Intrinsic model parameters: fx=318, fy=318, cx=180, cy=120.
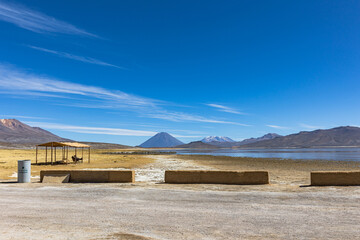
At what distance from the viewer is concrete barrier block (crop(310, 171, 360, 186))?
1323 cm

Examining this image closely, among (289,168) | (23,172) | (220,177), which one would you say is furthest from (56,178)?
(289,168)

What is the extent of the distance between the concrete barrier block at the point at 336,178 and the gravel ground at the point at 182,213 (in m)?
0.91

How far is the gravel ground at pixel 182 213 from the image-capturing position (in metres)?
7.04

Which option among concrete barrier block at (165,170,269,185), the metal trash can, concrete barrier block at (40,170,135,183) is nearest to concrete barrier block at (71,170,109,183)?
concrete barrier block at (40,170,135,183)

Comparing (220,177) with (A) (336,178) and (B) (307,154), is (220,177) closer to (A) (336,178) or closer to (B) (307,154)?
(A) (336,178)

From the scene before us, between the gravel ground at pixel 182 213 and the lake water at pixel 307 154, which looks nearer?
the gravel ground at pixel 182 213

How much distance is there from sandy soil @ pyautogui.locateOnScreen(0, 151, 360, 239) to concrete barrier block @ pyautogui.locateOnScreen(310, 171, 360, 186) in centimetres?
90

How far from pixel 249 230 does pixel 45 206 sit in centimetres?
638

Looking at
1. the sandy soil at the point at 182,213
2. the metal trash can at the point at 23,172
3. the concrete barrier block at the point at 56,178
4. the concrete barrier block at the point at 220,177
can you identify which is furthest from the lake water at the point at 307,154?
→ the metal trash can at the point at 23,172

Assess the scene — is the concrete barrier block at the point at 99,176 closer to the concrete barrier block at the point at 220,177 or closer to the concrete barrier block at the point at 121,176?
the concrete barrier block at the point at 121,176

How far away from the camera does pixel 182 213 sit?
889cm

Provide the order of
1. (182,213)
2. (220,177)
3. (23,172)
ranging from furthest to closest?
(23,172) < (220,177) < (182,213)

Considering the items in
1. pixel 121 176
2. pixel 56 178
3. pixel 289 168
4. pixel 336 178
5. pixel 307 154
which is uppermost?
pixel 336 178

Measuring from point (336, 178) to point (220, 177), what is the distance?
493 cm
